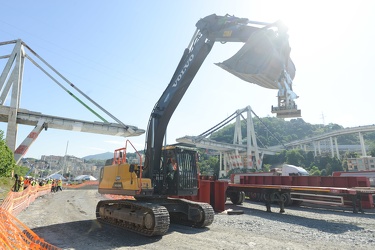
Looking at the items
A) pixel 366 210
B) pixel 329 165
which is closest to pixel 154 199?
pixel 366 210

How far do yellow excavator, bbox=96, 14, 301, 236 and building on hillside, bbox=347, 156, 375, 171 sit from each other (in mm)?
114963

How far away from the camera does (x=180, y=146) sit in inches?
353

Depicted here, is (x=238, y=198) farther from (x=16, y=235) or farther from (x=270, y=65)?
(x=16, y=235)

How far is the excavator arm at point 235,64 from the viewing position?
8.74 m

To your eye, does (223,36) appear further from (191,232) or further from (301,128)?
(301,128)

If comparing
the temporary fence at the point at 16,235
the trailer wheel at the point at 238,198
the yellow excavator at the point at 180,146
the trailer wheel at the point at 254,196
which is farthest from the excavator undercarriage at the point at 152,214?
the trailer wheel at the point at 254,196

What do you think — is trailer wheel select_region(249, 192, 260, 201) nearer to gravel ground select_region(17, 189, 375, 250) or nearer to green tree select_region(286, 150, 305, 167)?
gravel ground select_region(17, 189, 375, 250)

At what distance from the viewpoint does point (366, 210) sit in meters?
14.1

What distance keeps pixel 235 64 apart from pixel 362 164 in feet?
416

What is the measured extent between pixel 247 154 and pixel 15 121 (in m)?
86.5

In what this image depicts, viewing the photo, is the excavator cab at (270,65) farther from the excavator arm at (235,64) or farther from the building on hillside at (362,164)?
the building on hillside at (362,164)

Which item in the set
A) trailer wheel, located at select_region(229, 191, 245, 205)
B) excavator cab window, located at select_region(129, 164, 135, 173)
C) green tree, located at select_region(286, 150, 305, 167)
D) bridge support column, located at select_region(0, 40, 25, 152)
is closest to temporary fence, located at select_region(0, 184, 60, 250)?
excavator cab window, located at select_region(129, 164, 135, 173)

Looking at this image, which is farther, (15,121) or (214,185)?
(15,121)

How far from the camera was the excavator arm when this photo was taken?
8742 mm
